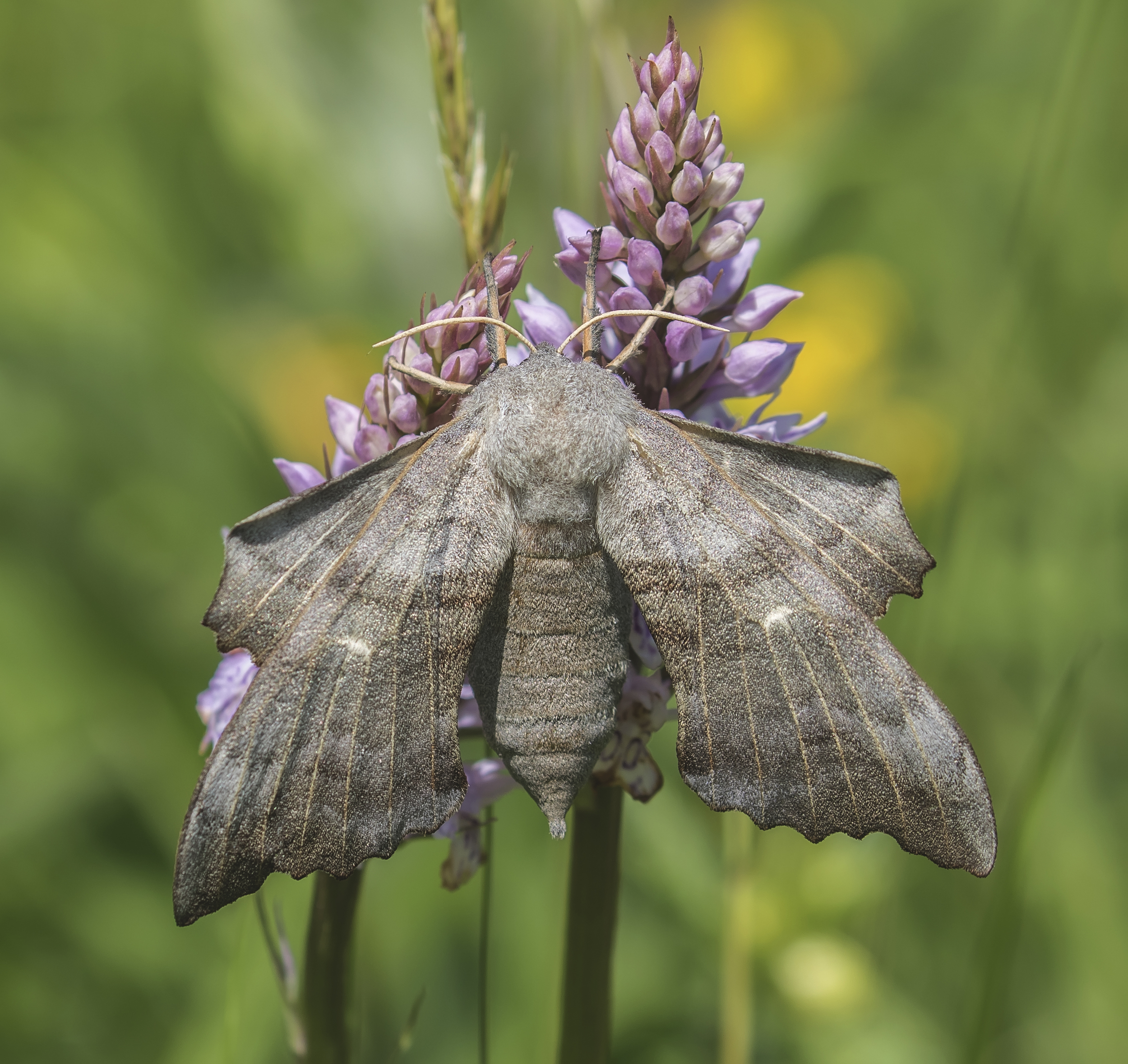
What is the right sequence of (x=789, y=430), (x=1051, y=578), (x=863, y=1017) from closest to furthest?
(x=789, y=430)
(x=863, y=1017)
(x=1051, y=578)

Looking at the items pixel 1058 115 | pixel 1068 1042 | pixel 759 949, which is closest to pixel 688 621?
pixel 759 949

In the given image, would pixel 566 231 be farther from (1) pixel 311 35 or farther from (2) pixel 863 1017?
(1) pixel 311 35

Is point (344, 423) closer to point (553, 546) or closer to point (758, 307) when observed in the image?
point (553, 546)

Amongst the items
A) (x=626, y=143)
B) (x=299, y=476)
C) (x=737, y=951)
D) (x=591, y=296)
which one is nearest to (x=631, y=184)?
(x=626, y=143)

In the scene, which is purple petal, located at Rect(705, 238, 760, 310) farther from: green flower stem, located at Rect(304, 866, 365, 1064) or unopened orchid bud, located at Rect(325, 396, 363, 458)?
green flower stem, located at Rect(304, 866, 365, 1064)

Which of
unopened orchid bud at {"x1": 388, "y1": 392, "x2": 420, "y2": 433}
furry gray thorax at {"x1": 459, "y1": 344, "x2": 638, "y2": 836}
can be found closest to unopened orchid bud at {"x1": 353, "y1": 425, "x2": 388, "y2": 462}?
unopened orchid bud at {"x1": 388, "y1": 392, "x2": 420, "y2": 433}

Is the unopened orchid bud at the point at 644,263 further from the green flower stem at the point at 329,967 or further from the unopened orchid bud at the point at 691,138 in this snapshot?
the green flower stem at the point at 329,967

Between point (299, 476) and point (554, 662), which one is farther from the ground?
point (299, 476)
